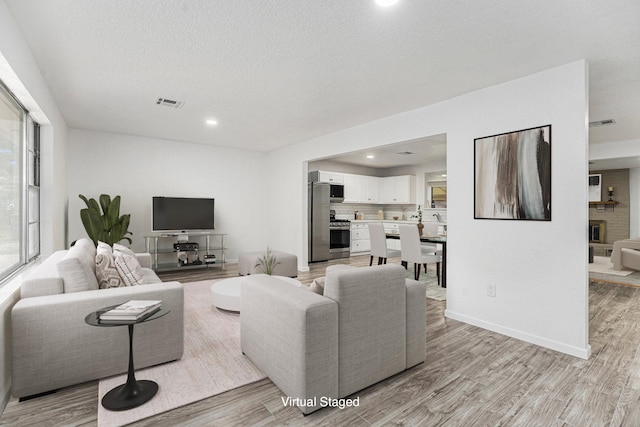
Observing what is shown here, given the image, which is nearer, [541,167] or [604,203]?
[541,167]

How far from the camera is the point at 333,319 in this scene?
6.16 feet

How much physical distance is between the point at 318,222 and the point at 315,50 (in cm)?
492

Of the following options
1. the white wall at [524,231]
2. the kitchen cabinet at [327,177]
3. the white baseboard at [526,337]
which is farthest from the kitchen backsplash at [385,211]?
the white baseboard at [526,337]

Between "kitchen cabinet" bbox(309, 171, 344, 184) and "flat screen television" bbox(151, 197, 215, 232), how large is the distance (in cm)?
250

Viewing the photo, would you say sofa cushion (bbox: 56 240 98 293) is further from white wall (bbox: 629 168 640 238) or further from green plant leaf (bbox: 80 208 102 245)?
white wall (bbox: 629 168 640 238)

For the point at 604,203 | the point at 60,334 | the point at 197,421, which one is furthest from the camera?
the point at 604,203

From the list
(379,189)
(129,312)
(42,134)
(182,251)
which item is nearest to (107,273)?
(129,312)

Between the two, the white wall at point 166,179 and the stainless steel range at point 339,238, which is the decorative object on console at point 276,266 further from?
the stainless steel range at point 339,238

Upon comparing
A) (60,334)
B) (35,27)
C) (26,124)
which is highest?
(35,27)

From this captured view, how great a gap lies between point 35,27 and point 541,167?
4.17 metres

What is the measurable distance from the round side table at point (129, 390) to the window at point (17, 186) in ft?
4.36

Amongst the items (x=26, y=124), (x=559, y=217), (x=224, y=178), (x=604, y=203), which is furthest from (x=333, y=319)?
(x=604, y=203)

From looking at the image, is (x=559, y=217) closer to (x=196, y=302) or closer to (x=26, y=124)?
(x=196, y=302)

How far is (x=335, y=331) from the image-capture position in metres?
1.89
